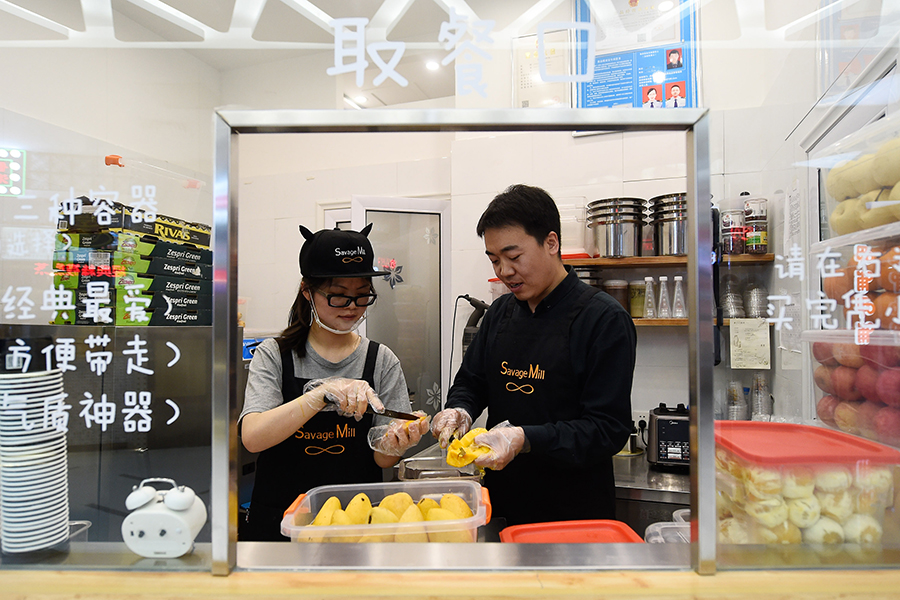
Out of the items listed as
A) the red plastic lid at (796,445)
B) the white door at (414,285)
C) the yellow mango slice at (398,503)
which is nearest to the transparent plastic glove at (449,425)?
the yellow mango slice at (398,503)

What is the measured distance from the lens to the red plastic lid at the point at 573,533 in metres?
1.28

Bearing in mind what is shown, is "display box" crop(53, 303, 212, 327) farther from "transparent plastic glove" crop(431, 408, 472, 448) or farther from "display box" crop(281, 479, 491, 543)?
"transparent plastic glove" crop(431, 408, 472, 448)

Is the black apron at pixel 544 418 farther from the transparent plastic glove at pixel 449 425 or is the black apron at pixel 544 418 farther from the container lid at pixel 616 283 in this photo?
the container lid at pixel 616 283

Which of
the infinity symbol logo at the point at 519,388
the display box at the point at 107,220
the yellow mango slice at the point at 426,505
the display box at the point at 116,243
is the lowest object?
the yellow mango slice at the point at 426,505

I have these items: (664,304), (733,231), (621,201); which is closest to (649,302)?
(664,304)

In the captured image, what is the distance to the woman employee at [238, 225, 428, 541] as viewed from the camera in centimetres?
171

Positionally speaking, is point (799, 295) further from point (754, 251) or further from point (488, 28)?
point (488, 28)

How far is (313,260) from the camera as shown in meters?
1.80

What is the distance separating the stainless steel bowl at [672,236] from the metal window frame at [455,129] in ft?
6.68

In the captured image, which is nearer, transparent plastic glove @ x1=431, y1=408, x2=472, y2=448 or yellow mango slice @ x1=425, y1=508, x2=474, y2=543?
yellow mango slice @ x1=425, y1=508, x2=474, y2=543

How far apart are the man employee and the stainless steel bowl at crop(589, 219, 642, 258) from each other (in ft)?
4.13

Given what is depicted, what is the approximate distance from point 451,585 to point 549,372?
37.7 inches

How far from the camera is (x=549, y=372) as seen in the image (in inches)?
71.3

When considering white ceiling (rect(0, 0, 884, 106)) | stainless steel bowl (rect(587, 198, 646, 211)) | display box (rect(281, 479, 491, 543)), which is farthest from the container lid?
display box (rect(281, 479, 491, 543))
